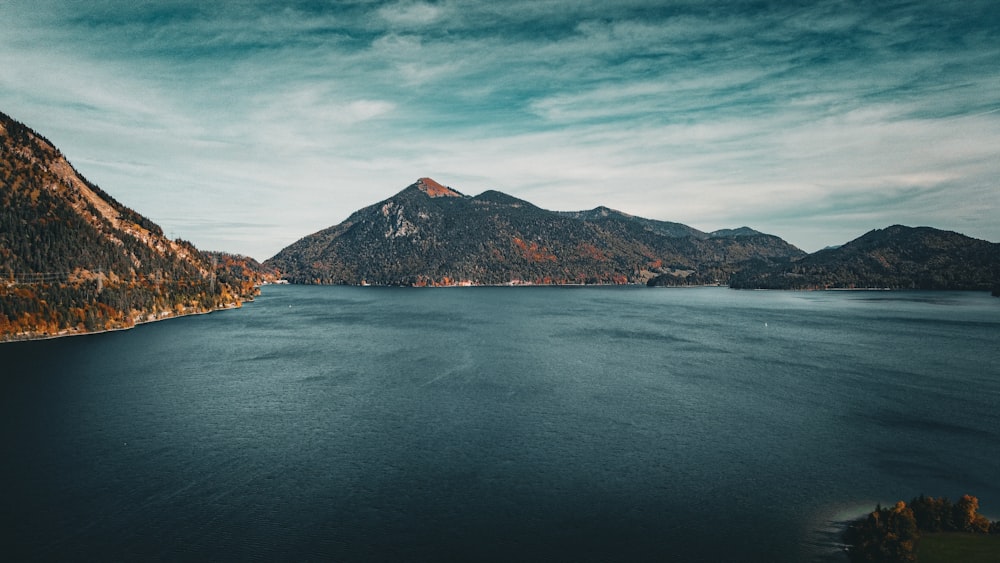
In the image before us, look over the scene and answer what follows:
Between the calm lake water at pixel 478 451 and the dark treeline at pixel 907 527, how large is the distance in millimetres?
1970

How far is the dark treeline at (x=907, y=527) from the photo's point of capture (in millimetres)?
33719

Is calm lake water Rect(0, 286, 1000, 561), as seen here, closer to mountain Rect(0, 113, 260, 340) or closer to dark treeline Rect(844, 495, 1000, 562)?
dark treeline Rect(844, 495, 1000, 562)

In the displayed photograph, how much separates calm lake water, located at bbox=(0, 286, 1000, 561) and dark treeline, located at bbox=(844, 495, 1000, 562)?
1970 millimetres

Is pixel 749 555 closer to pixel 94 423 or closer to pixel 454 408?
pixel 454 408

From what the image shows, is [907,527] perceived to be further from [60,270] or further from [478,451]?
[60,270]

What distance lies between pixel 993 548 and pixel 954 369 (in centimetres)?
8242

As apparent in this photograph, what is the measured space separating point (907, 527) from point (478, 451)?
36.8 metres

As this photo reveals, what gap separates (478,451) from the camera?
5531 centimetres

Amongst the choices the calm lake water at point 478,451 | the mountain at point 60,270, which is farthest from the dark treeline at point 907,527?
the mountain at point 60,270

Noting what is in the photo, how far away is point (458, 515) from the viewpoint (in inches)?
1633

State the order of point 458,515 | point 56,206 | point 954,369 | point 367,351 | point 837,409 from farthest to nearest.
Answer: point 56,206 → point 367,351 → point 954,369 → point 837,409 → point 458,515

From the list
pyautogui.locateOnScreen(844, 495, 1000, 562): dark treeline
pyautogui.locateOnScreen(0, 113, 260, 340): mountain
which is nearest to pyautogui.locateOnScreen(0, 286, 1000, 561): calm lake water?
pyautogui.locateOnScreen(844, 495, 1000, 562): dark treeline

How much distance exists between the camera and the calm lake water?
38.2 meters

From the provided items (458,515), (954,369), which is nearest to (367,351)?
(458,515)
